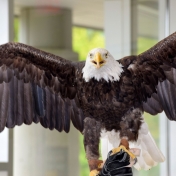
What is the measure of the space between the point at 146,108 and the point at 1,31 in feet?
4.90

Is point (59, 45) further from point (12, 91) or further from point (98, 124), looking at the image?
point (98, 124)

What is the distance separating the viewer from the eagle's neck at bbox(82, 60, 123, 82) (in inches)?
91.8

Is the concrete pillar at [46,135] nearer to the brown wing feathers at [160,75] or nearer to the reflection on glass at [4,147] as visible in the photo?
the reflection on glass at [4,147]

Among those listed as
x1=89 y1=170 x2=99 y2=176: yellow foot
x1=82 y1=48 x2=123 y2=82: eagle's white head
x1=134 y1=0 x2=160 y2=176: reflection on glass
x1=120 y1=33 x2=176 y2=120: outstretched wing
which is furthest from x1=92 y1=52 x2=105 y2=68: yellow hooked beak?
x1=134 y1=0 x2=160 y2=176: reflection on glass

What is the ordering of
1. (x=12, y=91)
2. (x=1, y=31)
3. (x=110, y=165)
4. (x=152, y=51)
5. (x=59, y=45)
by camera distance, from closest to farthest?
(x=110, y=165) < (x=152, y=51) < (x=12, y=91) < (x=1, y=31) < (x=59, y=45)

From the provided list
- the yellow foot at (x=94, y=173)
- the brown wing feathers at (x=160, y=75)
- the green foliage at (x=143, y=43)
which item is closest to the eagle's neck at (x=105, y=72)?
the brown wing feathers at (x=160, y=75)

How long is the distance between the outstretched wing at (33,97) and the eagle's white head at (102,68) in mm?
273

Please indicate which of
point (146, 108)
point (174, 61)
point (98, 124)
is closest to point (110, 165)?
point (98, 124)

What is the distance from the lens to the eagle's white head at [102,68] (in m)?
2.29

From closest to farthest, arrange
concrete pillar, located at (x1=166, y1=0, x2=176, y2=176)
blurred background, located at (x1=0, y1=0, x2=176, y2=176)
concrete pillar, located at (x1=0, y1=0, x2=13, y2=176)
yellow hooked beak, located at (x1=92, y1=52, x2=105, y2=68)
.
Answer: yellow hooked beak, located at (x1=92, y1=52, x2=105, y2=68) → concrete pillar, located at (x1=0, y1=0, x2=13, y2=176) → concrete pillar, located at (x1=166, y1=0, x2=176, y2=176) → blurred background, located at (x1=0, y1=0, x2=176, y2=176)

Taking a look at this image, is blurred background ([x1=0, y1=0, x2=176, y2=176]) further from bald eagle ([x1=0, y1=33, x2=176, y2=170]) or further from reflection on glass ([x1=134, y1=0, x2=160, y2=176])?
bald eagle ([x1=0, y1=33, x2=176, y2=170])

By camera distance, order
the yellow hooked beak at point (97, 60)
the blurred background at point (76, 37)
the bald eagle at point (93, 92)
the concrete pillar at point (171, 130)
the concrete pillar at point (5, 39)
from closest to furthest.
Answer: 1. the yellow hooked beak at point (97, 60)
2. the bald eagle at point (93, 92)
3. the concrete pillar at point (5, 39)
4. the concrete pillar at point (171, 130)
5. the blurred background at point (76, 37)

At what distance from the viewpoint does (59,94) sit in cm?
269

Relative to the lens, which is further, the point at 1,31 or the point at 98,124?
the point at 1,31
